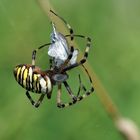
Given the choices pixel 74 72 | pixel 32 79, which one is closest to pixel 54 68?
pixel 32 79

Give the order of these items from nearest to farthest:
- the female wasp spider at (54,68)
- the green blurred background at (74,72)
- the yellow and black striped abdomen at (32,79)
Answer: the female wasp spider at (54,68)
the yellow and black striped abdomen at (32,79)
the green blurred background at (74,72)

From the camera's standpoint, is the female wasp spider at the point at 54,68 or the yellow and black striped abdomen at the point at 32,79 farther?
the yellow and black striped abdomen at the point at 32,79

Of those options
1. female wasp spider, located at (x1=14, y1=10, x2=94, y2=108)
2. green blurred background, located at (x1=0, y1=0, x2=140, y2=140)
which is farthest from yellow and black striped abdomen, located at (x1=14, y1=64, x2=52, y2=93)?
green blurred background, located at (x1=0, y1=0, x2=140, y2=140)

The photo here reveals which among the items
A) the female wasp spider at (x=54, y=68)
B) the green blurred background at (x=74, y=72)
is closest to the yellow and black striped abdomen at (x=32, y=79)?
the female wasp spider at (x=54, y=68)

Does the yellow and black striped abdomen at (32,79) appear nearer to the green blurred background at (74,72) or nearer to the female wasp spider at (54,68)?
the female wasp spider at (54,68)

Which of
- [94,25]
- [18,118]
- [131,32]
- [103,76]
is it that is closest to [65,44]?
[18,118]

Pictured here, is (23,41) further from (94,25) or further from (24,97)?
(94,25)

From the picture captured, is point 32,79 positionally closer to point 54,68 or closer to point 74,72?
point 54,68
